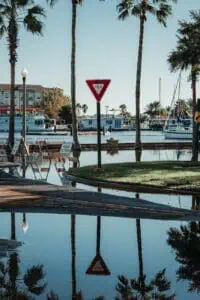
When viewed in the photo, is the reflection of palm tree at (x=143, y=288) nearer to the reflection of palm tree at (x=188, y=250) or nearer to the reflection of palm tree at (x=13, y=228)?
the reflection of palm tree at (x=188, y=250)

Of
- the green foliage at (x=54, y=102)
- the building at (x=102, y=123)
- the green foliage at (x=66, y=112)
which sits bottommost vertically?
the building at (x=102, y=123)

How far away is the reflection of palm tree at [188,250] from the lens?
725 cm

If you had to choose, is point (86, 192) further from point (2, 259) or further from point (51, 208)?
point (2, 259)

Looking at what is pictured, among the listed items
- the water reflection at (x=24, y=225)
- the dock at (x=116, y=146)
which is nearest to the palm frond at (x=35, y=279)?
the water reflection at (x=24, y=225)

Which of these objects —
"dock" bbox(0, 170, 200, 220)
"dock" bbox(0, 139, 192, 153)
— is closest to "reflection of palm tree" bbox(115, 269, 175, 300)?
"dock" bbox(0, 170, 200, 220)

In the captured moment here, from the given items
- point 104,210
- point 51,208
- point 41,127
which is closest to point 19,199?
point 51,208

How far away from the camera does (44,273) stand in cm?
734

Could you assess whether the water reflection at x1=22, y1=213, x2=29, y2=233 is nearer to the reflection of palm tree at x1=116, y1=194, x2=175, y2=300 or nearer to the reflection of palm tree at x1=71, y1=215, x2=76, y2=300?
the reflection of palm tree at x1=71, y1=215, x2=76, y2=300

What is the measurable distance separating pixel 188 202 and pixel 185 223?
3.29 meters

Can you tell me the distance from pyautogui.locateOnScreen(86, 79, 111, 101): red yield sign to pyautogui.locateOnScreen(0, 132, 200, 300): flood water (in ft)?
26.4

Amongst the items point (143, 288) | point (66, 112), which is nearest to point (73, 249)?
point (143, 288)

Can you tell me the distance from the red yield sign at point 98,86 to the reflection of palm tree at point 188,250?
30.0 feet

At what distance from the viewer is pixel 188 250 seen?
8594 mm

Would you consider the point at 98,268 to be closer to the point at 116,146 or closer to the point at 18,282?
the point at 18,282
